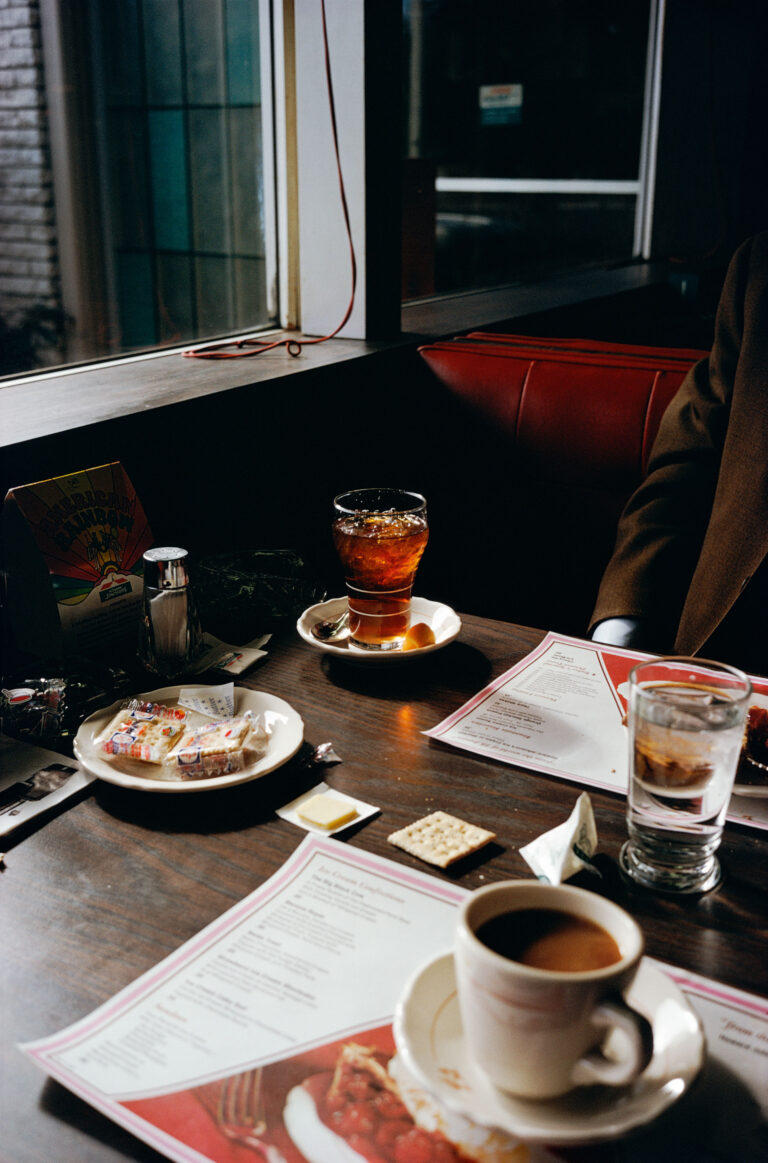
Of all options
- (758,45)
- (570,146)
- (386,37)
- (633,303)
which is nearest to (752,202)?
(758,45)

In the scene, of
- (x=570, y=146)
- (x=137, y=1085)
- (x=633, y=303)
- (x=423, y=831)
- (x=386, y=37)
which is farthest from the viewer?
(x=570, y=146)

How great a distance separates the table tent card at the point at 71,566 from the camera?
1.10 m

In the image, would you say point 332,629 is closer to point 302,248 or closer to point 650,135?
point 302,248

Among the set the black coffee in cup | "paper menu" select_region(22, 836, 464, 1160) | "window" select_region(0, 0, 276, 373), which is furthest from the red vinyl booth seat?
the black coffee in cup

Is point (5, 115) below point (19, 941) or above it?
above

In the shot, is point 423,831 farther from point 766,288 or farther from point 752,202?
point 752,202

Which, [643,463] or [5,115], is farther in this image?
[5,115]

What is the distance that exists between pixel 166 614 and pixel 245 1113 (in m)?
0.63

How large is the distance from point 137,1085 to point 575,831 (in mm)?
354

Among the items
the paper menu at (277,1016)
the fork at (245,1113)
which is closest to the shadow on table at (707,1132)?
the paper menu at (277,1016)

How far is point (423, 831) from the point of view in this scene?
2.49 feet

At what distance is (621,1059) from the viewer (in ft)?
1.54

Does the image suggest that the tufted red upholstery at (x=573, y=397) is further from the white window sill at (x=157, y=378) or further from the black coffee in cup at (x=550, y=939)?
the black coffee in cup at (x=550, y=939)

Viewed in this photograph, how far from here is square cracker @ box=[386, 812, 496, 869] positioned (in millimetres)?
725
